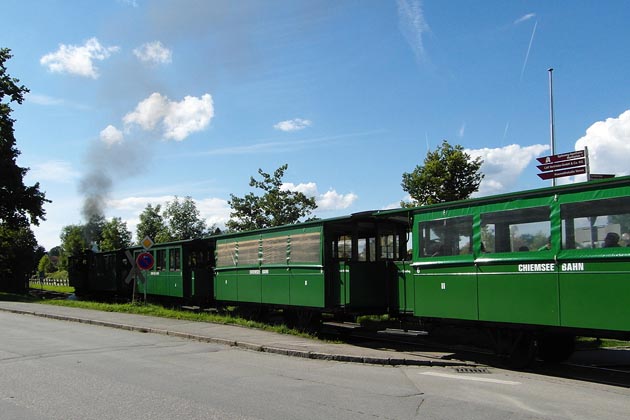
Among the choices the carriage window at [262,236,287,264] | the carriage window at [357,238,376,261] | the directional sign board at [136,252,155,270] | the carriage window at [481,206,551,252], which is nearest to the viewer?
the carriage window at [481,206,551,252]

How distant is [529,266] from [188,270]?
14.9m

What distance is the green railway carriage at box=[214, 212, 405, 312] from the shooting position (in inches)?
486

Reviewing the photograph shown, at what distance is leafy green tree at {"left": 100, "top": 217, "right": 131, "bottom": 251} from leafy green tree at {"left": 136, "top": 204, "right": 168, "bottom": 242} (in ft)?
15.0

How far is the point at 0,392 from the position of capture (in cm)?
682

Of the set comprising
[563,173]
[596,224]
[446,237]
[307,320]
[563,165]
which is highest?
[563,165]

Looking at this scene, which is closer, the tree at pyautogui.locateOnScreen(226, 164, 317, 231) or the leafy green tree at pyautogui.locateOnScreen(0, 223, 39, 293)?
the tree at pyautogui.locateOnScreen(226, 164, 317, 231)

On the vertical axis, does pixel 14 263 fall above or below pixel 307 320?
above

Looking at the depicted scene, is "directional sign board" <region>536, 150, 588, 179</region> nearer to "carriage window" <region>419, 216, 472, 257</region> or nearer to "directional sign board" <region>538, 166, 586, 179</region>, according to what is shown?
"directional sign board" <region>538, 166, 586, 179</region>

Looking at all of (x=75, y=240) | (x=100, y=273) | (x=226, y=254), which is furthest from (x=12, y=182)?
→ (x=75, y=240)

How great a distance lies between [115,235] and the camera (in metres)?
77.4

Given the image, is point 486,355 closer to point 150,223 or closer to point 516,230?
point 516,230

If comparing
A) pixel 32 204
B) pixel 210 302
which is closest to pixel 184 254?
pixel 210 302

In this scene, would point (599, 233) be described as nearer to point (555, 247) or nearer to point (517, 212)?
point (555, 247)

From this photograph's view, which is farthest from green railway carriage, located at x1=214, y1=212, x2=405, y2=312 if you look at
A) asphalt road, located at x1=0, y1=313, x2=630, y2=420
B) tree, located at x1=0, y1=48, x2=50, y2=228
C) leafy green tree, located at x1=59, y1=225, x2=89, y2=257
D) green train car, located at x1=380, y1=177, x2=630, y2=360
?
leafy green tree, located at x1=59, y1=225, x2=89, y2=257
